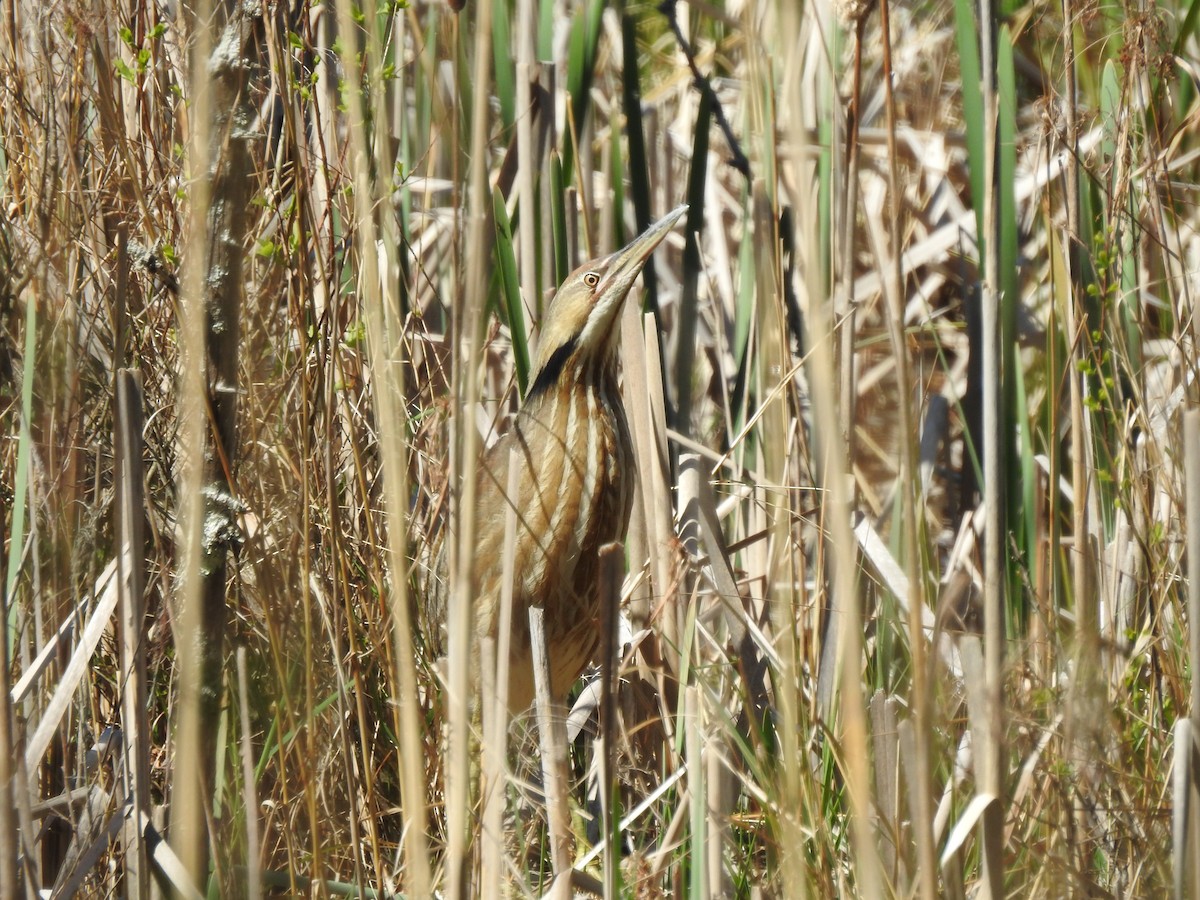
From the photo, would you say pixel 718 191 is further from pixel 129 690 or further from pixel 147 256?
pixel 129 690

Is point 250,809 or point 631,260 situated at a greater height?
point 631,260

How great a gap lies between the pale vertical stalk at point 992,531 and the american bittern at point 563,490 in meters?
0.80

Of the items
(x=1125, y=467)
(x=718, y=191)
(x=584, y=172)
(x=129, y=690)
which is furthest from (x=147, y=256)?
(x=718, y=191)

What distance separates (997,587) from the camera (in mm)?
1424

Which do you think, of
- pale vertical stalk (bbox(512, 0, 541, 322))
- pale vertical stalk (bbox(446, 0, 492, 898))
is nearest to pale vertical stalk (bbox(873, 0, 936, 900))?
pale vertical stalk (bbox(446, 0, 492, 898))

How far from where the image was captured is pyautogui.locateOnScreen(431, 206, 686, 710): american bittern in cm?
222

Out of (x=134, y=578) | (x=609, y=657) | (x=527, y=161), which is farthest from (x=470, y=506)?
(x=527, y=161)

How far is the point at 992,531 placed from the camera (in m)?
1.47

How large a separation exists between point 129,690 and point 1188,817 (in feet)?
3.92

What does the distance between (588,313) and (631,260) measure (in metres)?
0.14

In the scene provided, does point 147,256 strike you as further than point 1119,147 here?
No

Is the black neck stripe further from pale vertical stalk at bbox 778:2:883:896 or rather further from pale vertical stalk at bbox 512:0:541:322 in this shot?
pale vertical stalk at bbox 778:2:883:896

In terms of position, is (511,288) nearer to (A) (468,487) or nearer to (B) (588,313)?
(B) (588,313)

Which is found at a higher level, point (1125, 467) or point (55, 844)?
point (1125, 467)
